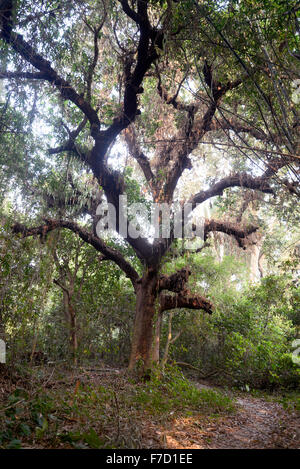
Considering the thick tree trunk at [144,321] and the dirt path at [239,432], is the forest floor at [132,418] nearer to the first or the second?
the dirt path at [239,432]

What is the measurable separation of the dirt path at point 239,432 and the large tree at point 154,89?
2476mm

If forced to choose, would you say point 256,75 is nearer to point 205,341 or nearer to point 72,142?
point 72,142

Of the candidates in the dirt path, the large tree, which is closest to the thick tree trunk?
the large tree

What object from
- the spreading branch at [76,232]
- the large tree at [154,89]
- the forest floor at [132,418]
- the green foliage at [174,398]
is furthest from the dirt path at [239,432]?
the spreading branch at [76,232]

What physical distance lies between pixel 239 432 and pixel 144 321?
3.30 m

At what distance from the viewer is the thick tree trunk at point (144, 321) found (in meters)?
7.25

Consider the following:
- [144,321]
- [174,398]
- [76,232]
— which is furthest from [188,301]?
[76,232]

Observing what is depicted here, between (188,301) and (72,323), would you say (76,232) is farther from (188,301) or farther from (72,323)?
(188,301)

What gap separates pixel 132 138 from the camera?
25.0 feet

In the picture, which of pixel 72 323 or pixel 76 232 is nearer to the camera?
pixel 76 232

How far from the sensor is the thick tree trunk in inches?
285

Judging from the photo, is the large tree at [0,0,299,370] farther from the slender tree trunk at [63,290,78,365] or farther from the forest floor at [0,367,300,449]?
the forest floor at [0,367,300,449]

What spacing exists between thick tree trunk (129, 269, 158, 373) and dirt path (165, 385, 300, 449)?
2174 mm

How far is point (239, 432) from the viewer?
4.44 m
